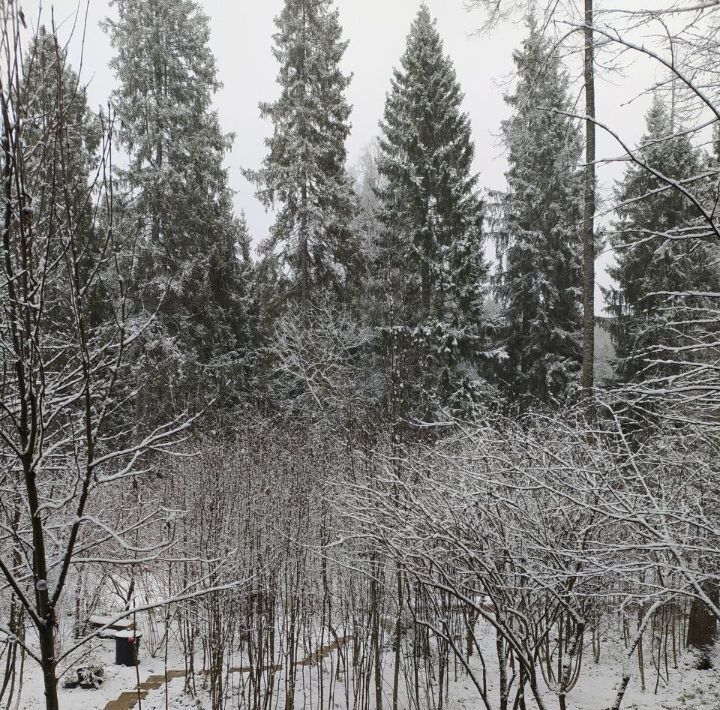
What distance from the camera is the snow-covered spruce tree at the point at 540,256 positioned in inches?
778

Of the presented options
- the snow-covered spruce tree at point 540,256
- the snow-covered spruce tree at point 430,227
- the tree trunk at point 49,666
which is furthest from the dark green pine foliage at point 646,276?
the tree trunk at point 49,666

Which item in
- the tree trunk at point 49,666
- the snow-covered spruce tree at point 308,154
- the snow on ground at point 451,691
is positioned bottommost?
the snow on ground at point 451,691

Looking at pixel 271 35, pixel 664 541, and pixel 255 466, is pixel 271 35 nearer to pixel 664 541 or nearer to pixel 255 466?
pixel 255 466

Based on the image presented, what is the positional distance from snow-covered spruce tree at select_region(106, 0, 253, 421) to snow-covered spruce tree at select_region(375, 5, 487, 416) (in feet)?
21.3

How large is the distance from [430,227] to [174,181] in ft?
29.5

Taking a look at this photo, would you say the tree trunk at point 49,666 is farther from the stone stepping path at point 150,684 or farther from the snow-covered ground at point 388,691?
the snow-covered ground at point 388,691

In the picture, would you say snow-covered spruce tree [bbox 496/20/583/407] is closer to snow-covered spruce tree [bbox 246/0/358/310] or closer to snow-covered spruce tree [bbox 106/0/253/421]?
snow-covered spruce tree [bbox 246/0/358/310]

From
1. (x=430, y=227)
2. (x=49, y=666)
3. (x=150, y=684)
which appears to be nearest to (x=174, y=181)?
(x=430, y=227)

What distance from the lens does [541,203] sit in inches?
810

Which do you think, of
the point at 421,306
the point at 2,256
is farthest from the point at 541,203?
the point at 2,256

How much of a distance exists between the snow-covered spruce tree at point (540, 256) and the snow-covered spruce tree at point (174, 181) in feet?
36.7

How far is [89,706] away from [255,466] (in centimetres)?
450

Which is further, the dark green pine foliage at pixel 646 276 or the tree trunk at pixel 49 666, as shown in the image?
the dark green pine foliage at pixel 646 276

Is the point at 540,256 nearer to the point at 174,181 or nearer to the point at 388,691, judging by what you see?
the point at 174,181
